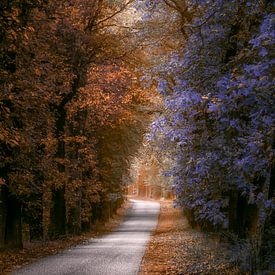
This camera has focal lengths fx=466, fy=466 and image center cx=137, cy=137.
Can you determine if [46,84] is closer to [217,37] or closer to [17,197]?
[17,197]

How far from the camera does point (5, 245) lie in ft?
60.2

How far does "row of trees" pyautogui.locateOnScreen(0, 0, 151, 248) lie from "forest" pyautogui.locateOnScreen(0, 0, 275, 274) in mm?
77

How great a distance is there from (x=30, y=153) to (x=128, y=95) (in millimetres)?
9868

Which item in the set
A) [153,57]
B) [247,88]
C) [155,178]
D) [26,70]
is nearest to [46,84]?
[26,70]

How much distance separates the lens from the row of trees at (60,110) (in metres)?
16.5

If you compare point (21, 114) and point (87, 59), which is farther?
point (87, 59)

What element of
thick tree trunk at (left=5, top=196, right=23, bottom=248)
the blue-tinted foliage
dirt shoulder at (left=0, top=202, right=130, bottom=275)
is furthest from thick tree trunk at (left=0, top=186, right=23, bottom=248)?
the blue-tinted foliage

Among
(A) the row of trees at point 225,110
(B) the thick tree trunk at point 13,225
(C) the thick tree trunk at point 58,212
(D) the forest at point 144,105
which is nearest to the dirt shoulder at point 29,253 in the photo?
(B) the thick tree trunk at point 13,225

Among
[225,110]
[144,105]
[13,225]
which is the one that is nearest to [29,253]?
[13,225]

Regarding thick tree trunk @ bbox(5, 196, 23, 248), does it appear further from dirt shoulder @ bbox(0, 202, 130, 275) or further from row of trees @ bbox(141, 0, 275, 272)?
row of trees @ bbox(141, 0, 275, 272)

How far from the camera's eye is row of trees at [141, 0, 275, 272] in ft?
29.3

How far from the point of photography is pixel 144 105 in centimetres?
3150

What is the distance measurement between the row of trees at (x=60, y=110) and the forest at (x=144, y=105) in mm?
77

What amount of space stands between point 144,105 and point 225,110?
22.6 meters
